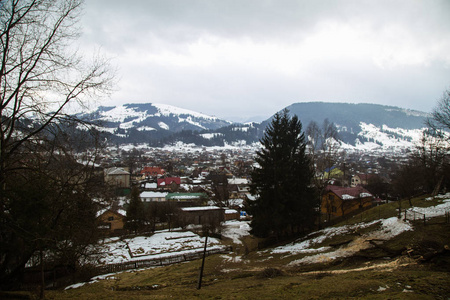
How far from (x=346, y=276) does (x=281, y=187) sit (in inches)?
410

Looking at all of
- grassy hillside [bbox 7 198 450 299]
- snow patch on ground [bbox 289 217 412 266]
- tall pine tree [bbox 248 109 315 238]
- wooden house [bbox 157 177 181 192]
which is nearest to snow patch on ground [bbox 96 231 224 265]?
tall pine tree [bbox 248 109 315 238]

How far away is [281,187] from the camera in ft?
60.0

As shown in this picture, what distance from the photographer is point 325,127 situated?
20750 mm

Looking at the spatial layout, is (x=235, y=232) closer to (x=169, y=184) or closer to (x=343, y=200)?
(x=343, y=200)

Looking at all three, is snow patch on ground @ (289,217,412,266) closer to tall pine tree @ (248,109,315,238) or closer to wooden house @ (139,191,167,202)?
tall pine tree @ (248,109,315,238)

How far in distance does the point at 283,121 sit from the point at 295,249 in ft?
34.1

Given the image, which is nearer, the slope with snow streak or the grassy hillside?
the grassy hillside

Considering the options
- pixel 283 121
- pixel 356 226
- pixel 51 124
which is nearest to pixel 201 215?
pixel 283 121

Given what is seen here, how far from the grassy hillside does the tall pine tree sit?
3.09 meters

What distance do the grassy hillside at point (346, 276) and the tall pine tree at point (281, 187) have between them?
3.09 metres

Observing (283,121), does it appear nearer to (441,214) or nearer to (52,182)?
(441,214)

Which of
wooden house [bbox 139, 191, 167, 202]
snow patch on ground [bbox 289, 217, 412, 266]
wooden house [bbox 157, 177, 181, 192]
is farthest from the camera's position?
wooden house [bbox 157, 177, 181, 192]

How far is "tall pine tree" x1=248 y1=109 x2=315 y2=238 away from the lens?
18375 millimetres

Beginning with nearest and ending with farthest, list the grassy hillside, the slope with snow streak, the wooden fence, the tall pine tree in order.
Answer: the grassy hillside < the slope with snow streak < the wooden fence < the tall pine tree
